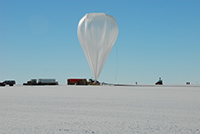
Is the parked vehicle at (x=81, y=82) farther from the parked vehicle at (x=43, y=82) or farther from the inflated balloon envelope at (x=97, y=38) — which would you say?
the inflated balloon envelope at (x=97, y=38)

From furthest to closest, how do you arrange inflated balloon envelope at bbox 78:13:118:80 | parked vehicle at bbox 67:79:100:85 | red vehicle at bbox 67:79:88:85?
red vehicle at bbox 67:79:88:85 < parked vehicle at bbox 67:79:100:85 < inflated balloon envelope at bbox 78:13:118:80

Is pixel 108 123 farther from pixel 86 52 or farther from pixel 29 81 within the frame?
pixel 29 81

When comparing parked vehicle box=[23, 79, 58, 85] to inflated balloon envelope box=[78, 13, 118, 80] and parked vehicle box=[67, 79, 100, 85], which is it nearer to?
parked vehicle box=[67, 79, 100, 85]

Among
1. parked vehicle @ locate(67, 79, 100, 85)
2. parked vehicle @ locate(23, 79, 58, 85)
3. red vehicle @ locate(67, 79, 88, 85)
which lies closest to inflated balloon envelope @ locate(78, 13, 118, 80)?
parked vehicle @ locate(67, 79, 100, 85)

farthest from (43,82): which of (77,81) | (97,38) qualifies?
(97,38)

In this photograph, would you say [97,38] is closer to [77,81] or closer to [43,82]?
[77,81]

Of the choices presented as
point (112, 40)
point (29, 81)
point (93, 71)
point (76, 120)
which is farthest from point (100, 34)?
point (76, 120)

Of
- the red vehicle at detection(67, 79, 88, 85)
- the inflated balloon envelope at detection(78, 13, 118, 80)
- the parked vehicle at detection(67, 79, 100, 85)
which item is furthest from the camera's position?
the red vehicle at detection(67, 79, 88, 85)

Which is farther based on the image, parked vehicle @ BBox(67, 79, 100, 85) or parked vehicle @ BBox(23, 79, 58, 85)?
parked vehicle @ BBox(23, 79, 58, 85)
